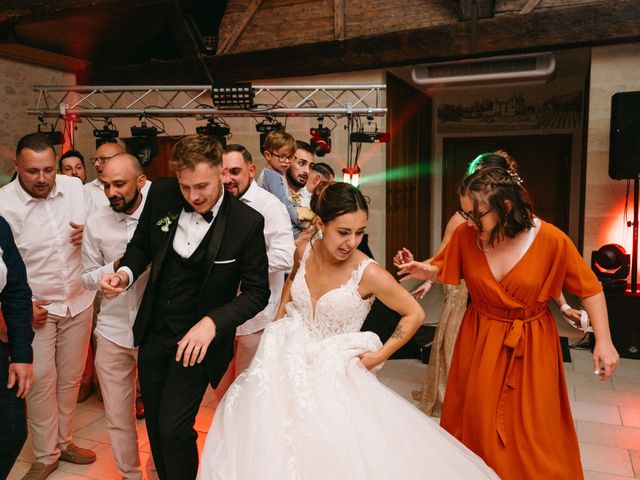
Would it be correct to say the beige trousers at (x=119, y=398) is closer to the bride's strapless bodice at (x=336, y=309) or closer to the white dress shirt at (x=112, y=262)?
the white dress shirt at (x=112, y=262)

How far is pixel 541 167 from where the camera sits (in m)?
8.66

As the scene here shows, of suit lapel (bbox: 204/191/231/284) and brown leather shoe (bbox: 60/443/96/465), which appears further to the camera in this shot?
brown leather shoe (bbox: 60/443/96/465)

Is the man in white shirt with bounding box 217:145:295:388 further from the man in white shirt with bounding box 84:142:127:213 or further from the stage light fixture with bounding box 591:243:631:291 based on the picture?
the stage light fixture with bounding box 591:243:631:291

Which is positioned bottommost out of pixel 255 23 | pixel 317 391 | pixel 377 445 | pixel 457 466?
A: pixel 457 466

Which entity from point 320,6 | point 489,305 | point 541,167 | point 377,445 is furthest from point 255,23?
point 377,445

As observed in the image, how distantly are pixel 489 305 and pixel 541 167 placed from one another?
23.1 ft

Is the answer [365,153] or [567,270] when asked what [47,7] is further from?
[567,270]

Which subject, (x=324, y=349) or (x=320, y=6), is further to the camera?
(x=320, y=6)

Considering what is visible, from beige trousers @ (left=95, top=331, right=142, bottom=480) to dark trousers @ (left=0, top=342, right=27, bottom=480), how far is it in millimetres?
478

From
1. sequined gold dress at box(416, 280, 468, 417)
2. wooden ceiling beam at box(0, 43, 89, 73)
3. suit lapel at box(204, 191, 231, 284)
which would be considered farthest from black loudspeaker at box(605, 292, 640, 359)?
wooden ceiling beam at box(0, 43, 89, 73)

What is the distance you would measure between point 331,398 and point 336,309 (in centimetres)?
36

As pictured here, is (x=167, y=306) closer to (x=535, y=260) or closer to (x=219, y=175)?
(x=219, y=175)

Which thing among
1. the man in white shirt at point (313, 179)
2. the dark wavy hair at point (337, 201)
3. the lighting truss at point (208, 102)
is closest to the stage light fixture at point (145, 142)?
the lighting truss at point (208, 102)

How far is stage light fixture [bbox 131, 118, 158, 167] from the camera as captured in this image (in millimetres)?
5637
